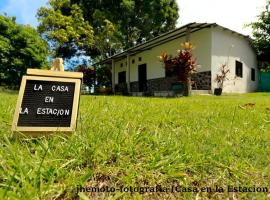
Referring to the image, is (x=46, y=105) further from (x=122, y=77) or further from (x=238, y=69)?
(x=122, y=77)

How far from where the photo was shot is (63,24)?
994 inches

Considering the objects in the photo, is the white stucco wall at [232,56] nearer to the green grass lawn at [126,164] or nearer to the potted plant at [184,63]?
the potted plant at [184,63]

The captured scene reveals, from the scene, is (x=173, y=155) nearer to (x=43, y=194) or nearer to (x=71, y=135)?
(x=71, y=135)

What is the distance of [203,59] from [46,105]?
15.2 m

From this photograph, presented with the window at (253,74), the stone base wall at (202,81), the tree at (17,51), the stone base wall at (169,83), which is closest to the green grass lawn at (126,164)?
the tree at (17,51)

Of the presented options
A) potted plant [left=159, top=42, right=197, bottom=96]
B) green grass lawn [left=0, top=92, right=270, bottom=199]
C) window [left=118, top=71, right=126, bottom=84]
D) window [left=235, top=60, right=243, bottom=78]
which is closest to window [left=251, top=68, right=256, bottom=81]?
window [left=235, top=60, right=243, bottom=78]

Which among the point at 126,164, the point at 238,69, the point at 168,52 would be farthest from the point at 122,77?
the point at 126,164

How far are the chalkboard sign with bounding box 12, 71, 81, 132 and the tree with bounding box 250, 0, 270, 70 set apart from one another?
63.7 ft

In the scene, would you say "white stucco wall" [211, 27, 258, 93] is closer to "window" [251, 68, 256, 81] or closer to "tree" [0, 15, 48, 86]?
"window" [251, 68, 256, 81]

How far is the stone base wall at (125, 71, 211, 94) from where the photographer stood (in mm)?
16672

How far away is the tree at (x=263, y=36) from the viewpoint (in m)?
20.5

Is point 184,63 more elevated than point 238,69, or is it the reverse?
point 238,69

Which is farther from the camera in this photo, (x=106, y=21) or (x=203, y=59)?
(x=106, y=21)

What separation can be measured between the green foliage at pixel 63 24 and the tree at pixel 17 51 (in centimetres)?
789
